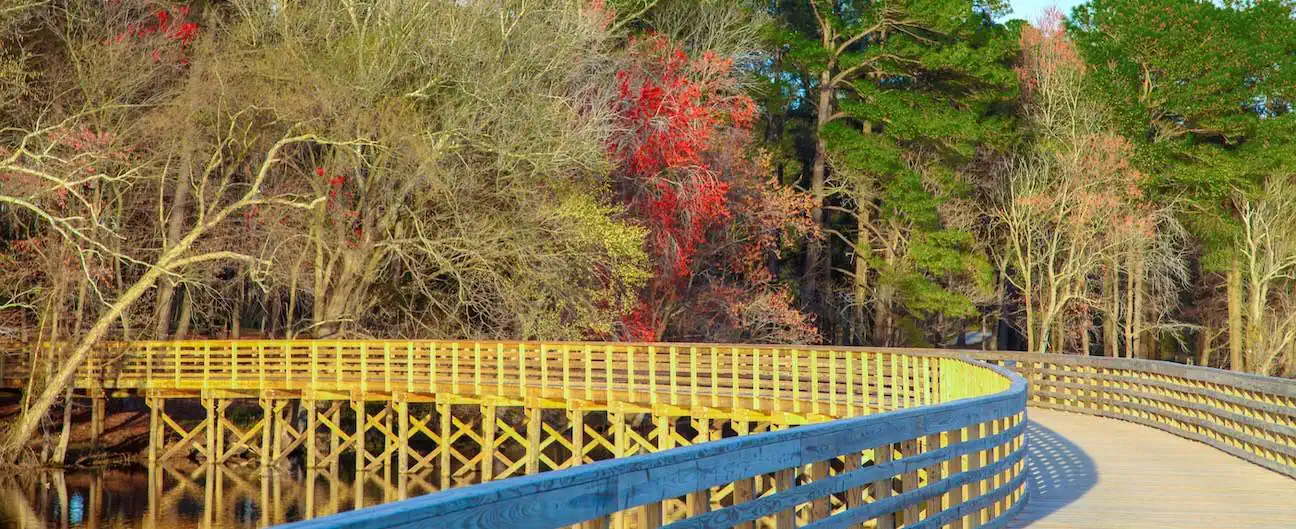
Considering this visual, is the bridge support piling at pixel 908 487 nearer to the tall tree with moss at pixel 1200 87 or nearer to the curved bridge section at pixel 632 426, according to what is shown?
A: the curved bridge section at pixel 632 426

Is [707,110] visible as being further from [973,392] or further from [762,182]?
[973,392]

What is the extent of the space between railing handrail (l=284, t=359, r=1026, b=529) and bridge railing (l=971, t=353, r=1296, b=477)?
5899 mm

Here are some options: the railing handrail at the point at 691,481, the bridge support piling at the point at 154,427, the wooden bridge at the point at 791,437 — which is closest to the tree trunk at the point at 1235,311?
the wooden bridge at the point at 791,437

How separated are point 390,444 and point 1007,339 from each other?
31520mm

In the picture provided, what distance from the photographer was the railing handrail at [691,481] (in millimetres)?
4336

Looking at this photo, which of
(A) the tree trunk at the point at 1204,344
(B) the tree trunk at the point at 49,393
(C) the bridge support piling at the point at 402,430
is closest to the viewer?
(B) the tree trunk at the point at 49,393

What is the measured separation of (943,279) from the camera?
48.5 meters

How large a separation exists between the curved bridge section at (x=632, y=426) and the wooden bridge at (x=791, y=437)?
0.06ft

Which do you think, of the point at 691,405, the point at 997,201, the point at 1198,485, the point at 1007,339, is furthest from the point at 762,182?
the point at 1198,485

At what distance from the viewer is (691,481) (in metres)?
5.81

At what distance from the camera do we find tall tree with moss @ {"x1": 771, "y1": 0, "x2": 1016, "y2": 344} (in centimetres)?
4303

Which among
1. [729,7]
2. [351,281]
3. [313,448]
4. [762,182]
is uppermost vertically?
[729,7]

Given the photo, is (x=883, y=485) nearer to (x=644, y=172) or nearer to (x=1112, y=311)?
(x=644, y=172)

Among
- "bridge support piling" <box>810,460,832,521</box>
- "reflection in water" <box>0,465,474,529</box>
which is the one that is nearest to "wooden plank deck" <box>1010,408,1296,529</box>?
"bridge support piling" <box>810,460,832,521</box>
